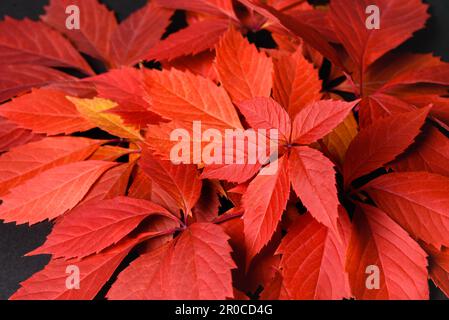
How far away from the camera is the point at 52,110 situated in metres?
0.64

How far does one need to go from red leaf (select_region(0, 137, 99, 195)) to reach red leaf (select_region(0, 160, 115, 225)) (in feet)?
0.09

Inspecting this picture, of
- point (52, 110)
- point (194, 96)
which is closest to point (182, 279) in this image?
point (194, 96)

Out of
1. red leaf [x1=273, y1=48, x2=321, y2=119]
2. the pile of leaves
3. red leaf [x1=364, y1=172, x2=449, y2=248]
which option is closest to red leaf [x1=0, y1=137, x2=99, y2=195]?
the pile of leaves

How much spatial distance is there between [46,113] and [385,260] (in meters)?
0.42

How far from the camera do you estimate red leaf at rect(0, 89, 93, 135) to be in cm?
63

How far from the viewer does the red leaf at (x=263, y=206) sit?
0.45 meters

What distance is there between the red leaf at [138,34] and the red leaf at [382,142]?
0.33m

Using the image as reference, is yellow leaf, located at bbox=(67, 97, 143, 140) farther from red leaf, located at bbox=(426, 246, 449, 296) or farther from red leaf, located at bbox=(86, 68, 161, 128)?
red leaf, located at bbox=(426, 246, 449, 296)

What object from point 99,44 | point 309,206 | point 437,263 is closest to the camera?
point 309,206

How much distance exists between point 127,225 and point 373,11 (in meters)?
0.40

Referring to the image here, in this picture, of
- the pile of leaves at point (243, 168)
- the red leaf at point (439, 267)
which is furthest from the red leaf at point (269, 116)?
the red leaf at point (439, 267)

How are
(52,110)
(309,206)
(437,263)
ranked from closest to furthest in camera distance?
(309,206)
(437,263)
(52,110)

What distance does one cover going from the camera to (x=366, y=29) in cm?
63
